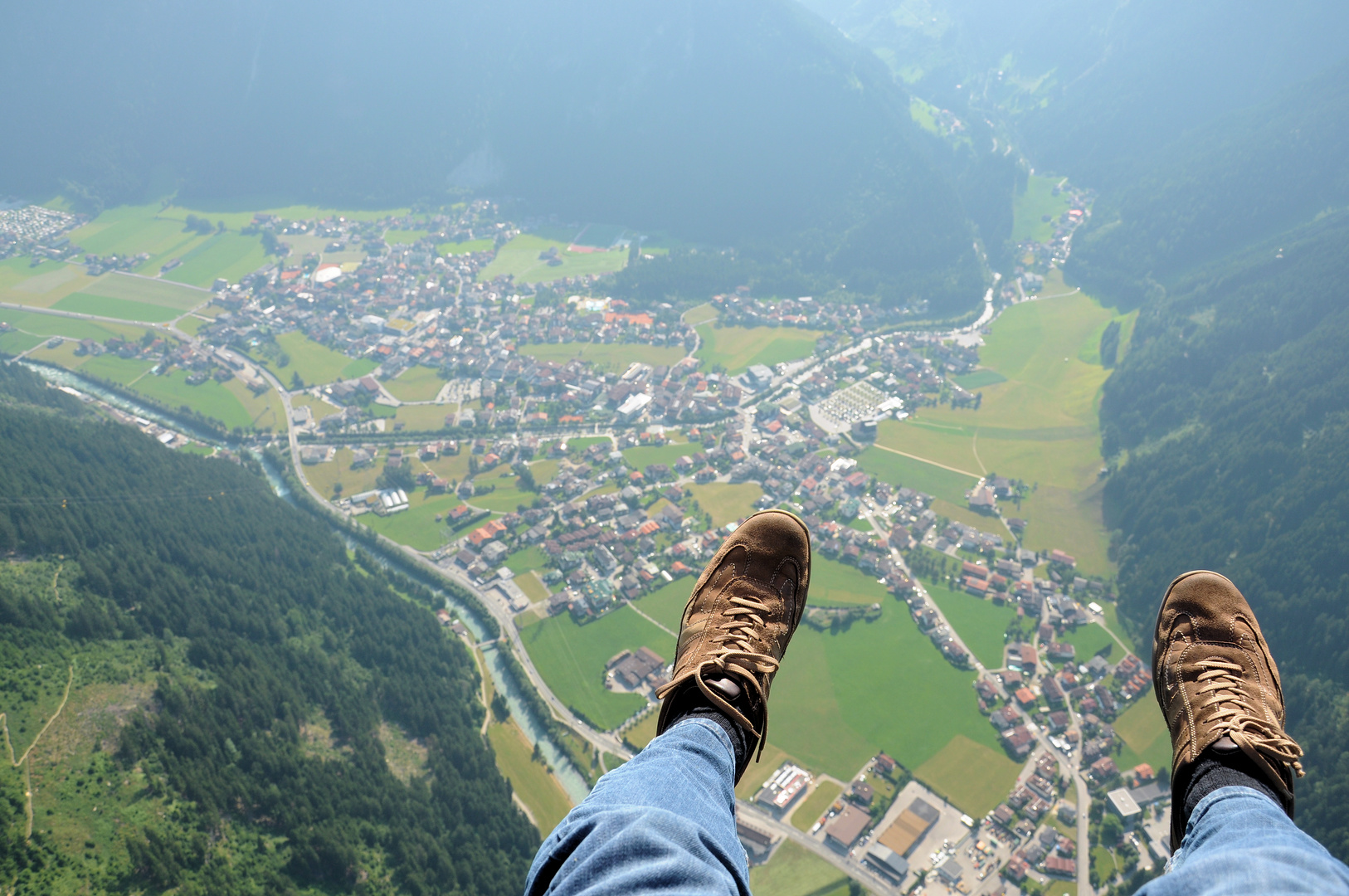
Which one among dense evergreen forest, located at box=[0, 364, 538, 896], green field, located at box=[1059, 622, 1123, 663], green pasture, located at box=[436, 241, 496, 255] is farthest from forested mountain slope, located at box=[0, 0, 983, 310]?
dense evergreen forest, located at box=[0, 364, 538, 896]

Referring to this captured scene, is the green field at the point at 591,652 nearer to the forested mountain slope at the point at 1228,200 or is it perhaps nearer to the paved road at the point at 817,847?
the paved road at the point at 817,847

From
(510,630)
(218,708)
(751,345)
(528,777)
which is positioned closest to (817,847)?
(528,777)

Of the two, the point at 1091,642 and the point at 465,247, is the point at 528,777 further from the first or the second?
the point at 465,247

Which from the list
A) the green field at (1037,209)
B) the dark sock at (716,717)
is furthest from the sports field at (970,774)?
the green field at (1037,209)

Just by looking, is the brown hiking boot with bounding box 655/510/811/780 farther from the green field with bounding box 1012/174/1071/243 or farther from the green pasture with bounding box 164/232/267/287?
the green field with bounding box 1012/174/1071/243

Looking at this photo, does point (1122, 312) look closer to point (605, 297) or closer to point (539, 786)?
point (605, 297)
